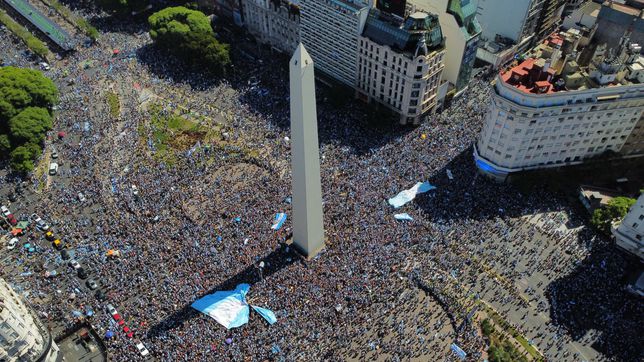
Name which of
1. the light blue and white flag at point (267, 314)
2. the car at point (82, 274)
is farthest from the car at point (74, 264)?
the light blue and white flag at point (267, 314)

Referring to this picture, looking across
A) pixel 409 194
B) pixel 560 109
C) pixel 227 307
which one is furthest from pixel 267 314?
pixel 560 109

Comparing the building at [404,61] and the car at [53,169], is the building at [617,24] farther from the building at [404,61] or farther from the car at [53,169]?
the car at [53,169]

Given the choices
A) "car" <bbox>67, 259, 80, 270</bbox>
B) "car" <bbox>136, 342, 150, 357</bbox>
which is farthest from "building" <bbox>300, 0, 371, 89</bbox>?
"car" <bbox>136, 342, 150, 357</bbox>

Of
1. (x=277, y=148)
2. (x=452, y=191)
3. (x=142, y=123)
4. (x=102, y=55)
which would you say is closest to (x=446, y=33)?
(x=452, y=191)

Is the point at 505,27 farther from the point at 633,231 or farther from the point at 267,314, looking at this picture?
the point at 267,314

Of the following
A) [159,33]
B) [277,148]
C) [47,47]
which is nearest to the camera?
[277,148]

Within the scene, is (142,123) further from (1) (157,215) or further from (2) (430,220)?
(2) (430,220)

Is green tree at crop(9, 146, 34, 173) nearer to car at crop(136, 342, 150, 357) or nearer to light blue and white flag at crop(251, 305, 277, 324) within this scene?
car at crop(136, 342, 150, 357)
